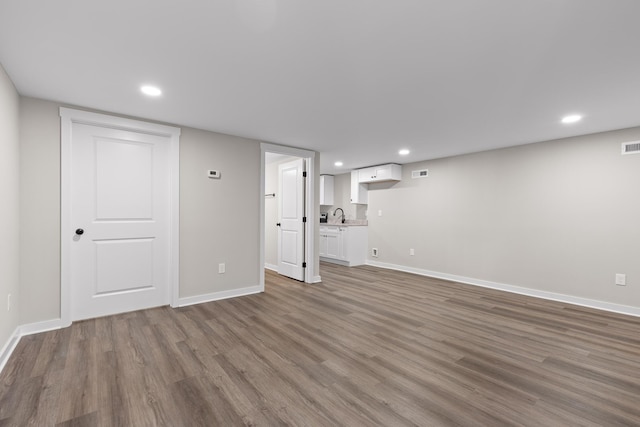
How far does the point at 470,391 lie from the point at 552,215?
3.42 meters

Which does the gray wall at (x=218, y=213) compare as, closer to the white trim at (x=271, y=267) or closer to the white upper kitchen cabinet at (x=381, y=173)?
the white trim at (x=271, y=267)

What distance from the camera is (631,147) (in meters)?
3.49

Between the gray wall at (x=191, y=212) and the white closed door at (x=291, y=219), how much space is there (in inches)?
35.5

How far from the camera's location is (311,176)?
4.84 metres

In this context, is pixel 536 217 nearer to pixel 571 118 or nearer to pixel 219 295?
pixel 571 118

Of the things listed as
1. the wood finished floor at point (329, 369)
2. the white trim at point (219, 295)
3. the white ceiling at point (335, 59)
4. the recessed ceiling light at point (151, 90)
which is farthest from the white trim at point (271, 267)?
the recessed ceiling light at point (151, 90)

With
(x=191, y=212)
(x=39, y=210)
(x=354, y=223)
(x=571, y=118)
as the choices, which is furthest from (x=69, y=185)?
(x=571, y=118)

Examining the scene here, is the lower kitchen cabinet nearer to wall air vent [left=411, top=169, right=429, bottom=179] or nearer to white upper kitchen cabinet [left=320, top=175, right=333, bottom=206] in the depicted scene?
white upper kitchen cabinet [left=320, top=175, right=333, bottom=206]

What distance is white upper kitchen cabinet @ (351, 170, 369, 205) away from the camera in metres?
6.73

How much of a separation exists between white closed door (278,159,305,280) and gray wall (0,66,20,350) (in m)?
3.34

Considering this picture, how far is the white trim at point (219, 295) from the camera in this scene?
141 inches

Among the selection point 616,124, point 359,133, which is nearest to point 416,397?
point 359,133

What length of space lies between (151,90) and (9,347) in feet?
7.93

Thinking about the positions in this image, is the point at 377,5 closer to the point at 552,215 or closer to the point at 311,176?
the point at 311,176
